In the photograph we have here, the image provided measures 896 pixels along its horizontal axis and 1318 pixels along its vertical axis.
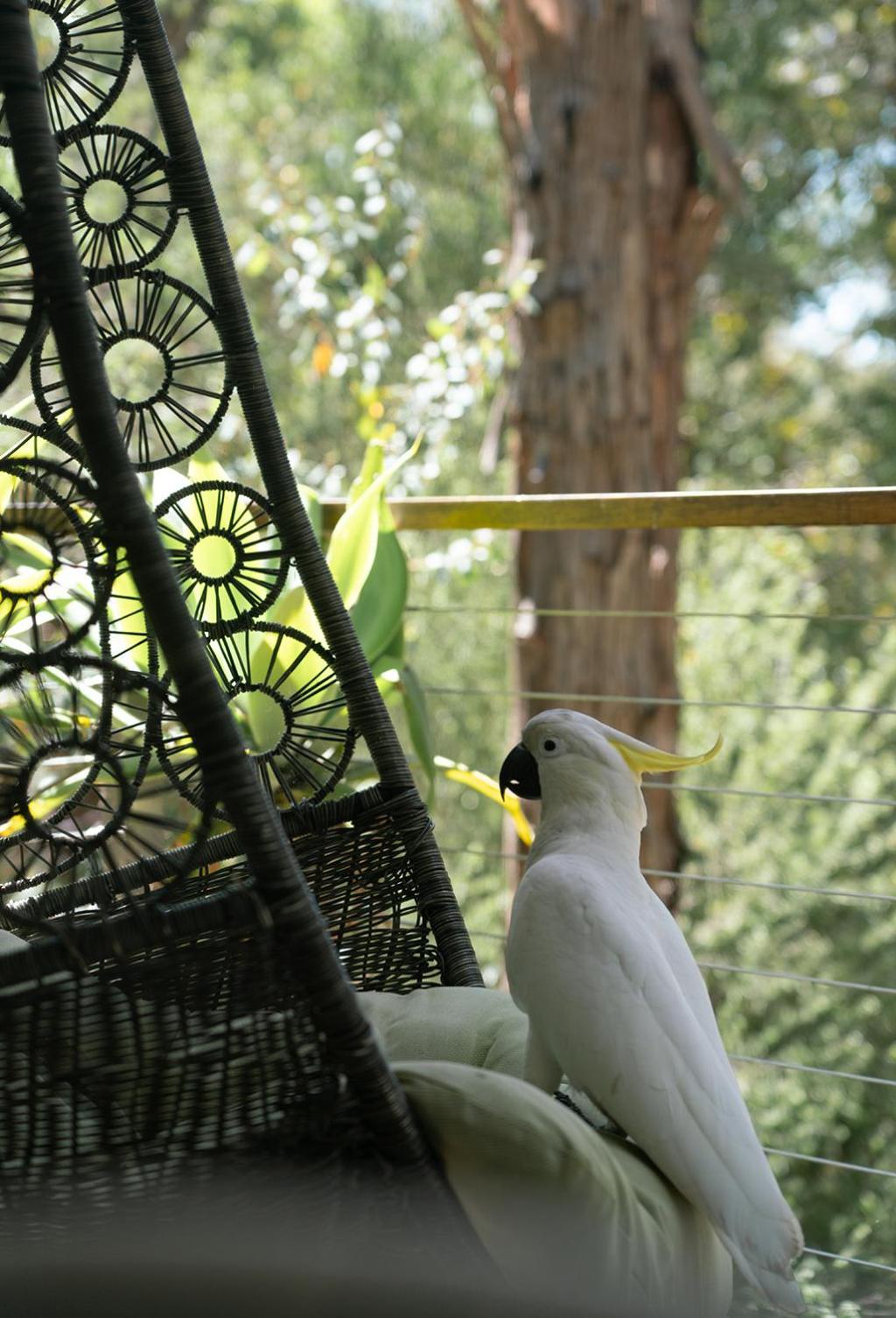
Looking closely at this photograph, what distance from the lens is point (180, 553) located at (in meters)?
1.22

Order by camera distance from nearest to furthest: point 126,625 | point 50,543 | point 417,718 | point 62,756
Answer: point 50,543 → point 62,756 → point 126,625 → point 417,718

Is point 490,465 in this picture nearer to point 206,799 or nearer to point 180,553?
point 180,553

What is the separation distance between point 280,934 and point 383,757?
0.54m

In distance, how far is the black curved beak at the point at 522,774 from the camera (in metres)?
1.04

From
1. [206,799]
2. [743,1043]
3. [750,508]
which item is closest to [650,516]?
[750,508]

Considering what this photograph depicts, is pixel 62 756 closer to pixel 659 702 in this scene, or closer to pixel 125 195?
pixel 125 195

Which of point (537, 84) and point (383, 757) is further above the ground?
point (537, 84)

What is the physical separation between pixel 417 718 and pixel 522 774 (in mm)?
743

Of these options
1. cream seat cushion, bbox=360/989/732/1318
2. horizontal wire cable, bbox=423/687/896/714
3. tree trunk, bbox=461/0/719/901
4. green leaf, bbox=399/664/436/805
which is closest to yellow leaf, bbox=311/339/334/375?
tree trunk, bbox=461/0/719/901

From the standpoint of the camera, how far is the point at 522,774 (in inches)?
41.3

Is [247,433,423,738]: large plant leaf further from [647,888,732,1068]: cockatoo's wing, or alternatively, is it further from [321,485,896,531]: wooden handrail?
[647,888,732,1068]: cockatoo's wing

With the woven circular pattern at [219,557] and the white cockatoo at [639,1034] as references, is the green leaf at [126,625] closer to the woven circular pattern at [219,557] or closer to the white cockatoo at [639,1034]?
the woven circular pattern at [219,557]

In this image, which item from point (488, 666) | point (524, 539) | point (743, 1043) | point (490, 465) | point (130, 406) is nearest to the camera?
point (130, 406)

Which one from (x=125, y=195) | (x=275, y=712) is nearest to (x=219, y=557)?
(x=275, y=712)
